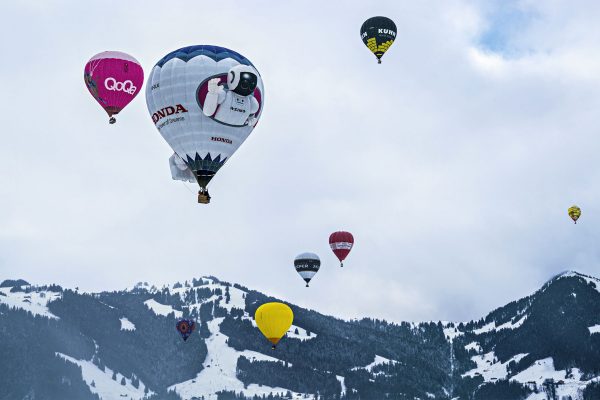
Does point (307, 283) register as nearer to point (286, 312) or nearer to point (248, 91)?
point (286, 312)

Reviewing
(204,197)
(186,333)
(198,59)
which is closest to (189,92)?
(198,59)

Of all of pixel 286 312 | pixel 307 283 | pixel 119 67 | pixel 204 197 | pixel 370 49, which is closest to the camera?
pixel 204 197

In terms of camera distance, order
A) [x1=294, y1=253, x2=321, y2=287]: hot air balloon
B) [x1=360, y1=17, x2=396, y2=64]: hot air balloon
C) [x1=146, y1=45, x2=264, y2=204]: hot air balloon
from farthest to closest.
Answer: [x1=294, y1=253, x2=321, y2=287]: hot air balloon < [x1=360, y1=17, x2=396, y2=64]: hot air balloon < [x1=146, y1=45, x2=264, y2=204]: hot air balloon

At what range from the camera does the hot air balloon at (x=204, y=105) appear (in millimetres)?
42688

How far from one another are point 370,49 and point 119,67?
899 inches

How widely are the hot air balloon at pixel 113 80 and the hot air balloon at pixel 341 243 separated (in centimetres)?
3726

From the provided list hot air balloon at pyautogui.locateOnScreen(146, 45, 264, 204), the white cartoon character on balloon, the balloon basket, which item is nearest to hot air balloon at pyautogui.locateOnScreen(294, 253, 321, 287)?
hot air balloon at pyautogui.locateOnScreen(146, 45, 264, 204)

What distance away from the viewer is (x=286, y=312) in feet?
239

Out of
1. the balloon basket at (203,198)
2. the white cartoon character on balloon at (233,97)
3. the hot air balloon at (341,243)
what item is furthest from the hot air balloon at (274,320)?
the white cartoon character on balloon at (233,97)

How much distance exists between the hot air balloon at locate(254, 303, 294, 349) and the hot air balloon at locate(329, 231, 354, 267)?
10439 mm

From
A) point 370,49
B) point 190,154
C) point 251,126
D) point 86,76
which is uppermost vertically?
point 370,49

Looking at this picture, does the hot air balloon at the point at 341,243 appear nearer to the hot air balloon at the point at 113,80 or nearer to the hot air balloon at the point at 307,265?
the hot air balloon at the point at 307,265

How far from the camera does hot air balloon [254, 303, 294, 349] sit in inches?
2776

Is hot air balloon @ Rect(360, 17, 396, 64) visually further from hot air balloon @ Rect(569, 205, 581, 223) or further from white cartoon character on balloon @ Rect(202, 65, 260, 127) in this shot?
hot air balloon @ Rect(569, 205, 581, 223)
